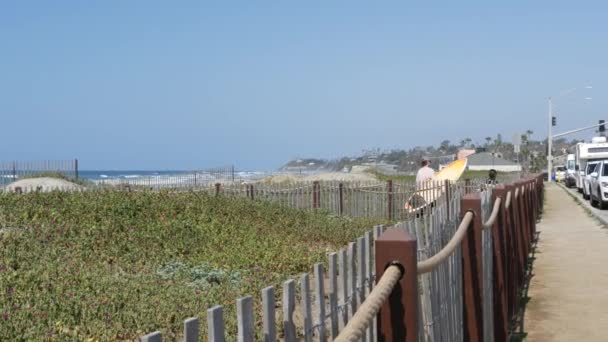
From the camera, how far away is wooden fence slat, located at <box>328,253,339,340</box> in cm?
380

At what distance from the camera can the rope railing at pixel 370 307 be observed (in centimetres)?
265

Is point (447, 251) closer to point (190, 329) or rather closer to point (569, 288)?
point (190, 329)

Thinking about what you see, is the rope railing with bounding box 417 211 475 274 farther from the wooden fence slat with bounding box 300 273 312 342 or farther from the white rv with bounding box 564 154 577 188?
A: the white rv with bounding box 564 154 577 188

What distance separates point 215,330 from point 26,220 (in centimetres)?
1258

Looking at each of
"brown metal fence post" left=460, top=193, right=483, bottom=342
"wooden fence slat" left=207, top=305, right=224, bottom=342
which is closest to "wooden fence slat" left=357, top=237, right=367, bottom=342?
"brown metal fence post" left=460, top=193, right=483, bottom=342

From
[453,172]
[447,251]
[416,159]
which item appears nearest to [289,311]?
[447,251]

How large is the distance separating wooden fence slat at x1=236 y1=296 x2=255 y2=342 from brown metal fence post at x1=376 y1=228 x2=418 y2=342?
0.87 m

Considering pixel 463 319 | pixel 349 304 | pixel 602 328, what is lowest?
pixel 602 328

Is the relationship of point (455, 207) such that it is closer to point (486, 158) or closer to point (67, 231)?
point (67, 231)

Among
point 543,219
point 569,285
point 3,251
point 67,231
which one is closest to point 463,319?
point 569,285

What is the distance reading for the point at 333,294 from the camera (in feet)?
12.7

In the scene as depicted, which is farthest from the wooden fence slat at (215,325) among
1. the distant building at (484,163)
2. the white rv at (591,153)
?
the distant building at (484,163)

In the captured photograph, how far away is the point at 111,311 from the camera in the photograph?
809cm

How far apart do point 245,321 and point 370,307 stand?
48 cm
